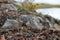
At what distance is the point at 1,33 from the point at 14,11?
5.37 ft

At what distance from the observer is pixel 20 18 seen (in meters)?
5.74

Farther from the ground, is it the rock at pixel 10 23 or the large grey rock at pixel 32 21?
the rock at pixel 10 23

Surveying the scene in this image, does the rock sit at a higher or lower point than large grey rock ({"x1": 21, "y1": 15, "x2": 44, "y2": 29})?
higher

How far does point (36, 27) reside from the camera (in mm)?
5359

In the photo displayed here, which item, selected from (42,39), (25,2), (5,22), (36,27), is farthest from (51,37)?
(25,2)

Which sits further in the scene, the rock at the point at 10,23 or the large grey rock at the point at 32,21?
the large grey rock at the point at 32,21

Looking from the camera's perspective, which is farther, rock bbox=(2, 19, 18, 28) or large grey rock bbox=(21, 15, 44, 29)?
large grey rock bbox=(21, 15, 44, 29)

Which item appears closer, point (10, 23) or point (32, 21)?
point (10, 23)

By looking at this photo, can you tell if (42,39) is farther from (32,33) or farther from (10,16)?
(10,16)

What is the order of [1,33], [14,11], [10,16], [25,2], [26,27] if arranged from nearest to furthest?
[1,33] → [26,27] → [10,16] → [14,11] → [25,2]

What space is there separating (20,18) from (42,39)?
1.12 m

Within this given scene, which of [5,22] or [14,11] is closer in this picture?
[5,22]

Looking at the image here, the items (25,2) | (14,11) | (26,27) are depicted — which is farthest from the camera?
(25,2)

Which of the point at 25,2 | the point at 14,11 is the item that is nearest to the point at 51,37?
the point at 14,11
